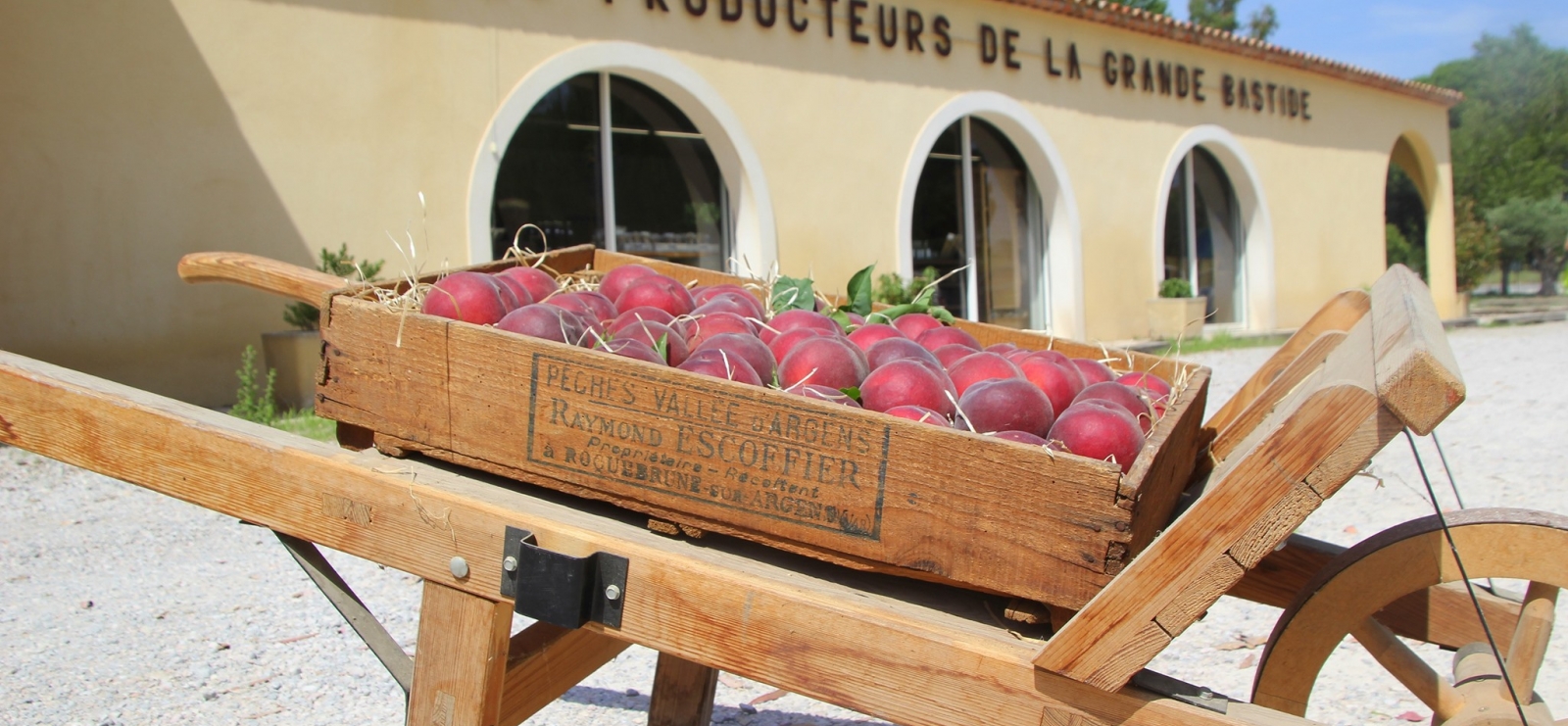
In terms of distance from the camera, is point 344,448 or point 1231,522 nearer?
point 1231,522

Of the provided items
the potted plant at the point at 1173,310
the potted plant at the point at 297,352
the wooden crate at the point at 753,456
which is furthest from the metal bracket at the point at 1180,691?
the potted plant at the point at 1173,310

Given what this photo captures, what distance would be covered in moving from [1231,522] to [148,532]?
4438 millimetres

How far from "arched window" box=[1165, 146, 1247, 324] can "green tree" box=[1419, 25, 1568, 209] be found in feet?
A: 74.2

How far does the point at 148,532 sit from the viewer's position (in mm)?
4305

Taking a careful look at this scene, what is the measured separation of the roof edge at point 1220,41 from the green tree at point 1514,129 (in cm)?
1928

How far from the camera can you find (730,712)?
2.87 m

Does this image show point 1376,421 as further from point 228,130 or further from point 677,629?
point 228,130

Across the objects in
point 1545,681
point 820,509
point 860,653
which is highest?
point 820,509

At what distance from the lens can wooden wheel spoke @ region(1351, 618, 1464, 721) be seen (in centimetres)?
167

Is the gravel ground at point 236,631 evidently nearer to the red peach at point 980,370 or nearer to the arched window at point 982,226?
the red peach at point 980,370

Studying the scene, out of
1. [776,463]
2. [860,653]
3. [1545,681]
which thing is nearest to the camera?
[860,653]

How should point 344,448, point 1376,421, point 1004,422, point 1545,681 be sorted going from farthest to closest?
point 1545,681, point 344,448, point 1004,422, point 1376,421

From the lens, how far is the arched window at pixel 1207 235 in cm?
1456

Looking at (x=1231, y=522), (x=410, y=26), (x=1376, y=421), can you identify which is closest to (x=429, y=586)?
(x=1231, y=522)
